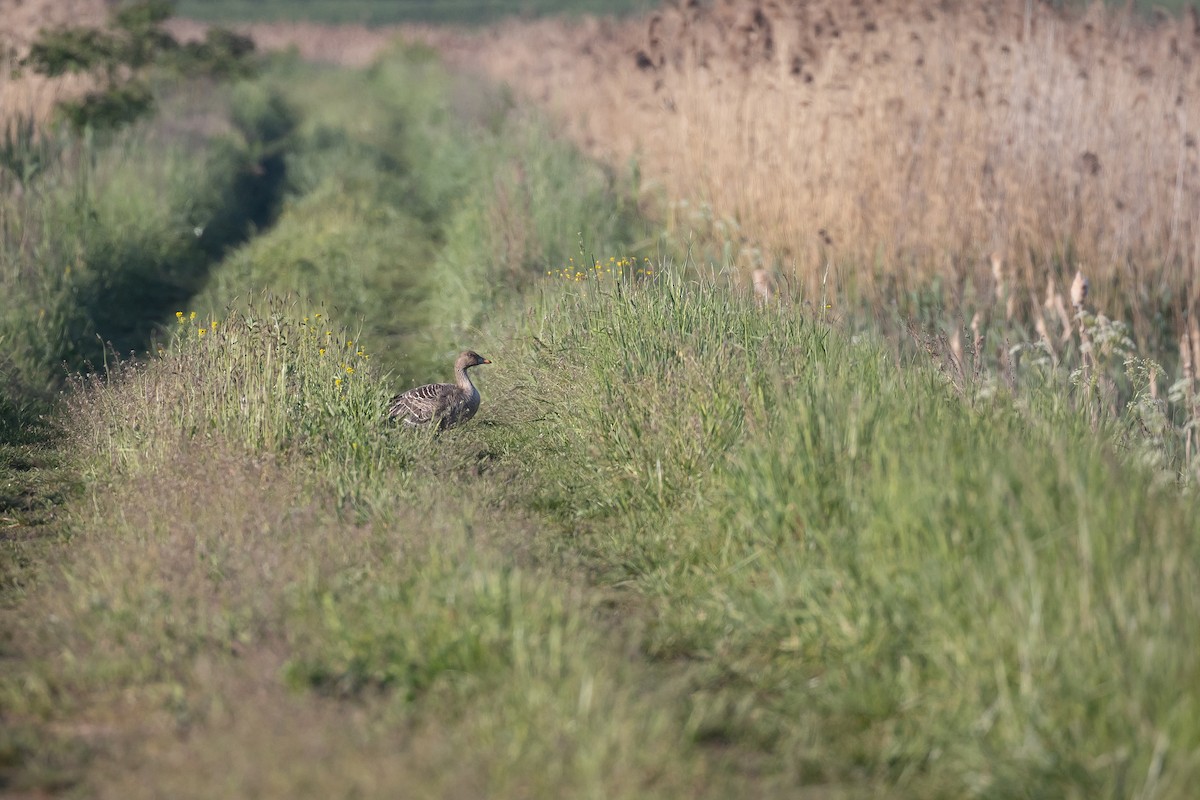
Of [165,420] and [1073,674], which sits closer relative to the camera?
[1073,674]

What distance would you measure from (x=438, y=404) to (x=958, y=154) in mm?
4717

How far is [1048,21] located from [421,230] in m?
5.90

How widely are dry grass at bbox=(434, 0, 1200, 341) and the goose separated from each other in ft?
8.21

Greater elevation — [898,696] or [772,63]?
[772,63]

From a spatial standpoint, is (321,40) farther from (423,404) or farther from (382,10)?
(423,404)

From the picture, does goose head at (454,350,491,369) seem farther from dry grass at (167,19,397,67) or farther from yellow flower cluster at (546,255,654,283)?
dry grass at (167,19,397,67)

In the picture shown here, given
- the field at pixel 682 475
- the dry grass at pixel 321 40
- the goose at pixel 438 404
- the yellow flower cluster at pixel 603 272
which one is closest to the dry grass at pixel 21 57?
the field at pixel 682 475

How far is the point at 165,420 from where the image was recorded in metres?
6.16

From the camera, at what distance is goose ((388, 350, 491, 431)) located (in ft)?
22.0

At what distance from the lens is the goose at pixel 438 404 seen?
670 centimetres

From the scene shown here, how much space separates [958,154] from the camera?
9.76m

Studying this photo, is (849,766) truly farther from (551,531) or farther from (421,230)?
(421,230)

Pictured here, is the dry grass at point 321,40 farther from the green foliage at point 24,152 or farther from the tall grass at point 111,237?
the green foliage at point 24,152

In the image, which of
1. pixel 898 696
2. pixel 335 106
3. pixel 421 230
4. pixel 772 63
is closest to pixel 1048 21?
pixel 772 63
